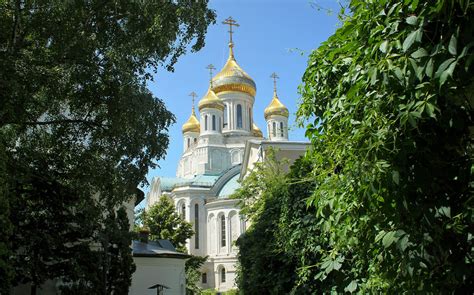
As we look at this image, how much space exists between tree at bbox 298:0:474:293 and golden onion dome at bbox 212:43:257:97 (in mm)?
52166

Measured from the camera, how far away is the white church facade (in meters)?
→ 48.0

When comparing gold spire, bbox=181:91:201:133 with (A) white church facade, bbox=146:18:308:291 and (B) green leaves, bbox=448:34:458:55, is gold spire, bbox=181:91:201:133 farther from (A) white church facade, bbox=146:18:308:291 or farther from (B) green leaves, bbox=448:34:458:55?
(B) green leaves, bbox=448:34:458:55

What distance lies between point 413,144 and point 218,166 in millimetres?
52338

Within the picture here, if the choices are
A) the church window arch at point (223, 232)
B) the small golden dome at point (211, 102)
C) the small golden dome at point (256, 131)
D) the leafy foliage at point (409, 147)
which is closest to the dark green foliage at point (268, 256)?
the leafy foliage at point (409, 147)

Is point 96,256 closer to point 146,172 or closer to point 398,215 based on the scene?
point 146,172

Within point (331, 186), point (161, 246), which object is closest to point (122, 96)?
point (331, 186)

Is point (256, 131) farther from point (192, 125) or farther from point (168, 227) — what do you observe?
point (168, 227)

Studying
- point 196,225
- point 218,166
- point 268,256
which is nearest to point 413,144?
point 268,256

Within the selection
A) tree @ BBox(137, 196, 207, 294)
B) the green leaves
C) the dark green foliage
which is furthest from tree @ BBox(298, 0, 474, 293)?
tree @ BBox(137, 196, 207, 294)

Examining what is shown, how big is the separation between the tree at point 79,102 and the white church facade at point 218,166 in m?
34.8

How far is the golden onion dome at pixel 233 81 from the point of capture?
180 ft

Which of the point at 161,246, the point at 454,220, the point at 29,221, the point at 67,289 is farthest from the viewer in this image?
the point at 161,246

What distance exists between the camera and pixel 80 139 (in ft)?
36.0

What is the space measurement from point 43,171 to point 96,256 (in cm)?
297
